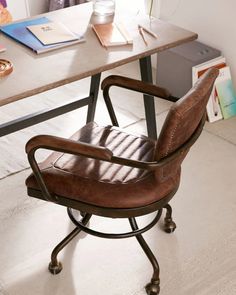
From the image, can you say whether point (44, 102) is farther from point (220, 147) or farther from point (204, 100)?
point (204, 100)

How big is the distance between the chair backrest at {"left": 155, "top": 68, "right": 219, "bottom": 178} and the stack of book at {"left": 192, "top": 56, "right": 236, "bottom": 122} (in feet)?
4.82

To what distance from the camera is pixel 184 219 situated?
2455mm

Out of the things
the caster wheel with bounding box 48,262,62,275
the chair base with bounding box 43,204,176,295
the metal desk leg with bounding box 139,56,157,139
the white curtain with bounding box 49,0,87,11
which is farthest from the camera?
the white curtain with bounding box 49,0,87,11

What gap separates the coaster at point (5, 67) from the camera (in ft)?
6.29

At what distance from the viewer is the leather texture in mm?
1641

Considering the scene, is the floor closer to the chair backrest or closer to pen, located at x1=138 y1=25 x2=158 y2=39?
the chair backrest

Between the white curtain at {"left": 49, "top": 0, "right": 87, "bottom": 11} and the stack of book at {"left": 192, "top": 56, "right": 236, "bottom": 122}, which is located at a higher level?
the white curtain at {"left": 49, "top": 0, "right": 87, "bottom": 11}

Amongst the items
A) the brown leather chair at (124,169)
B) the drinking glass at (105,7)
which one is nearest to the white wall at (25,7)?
the drinking glass at (105,7)

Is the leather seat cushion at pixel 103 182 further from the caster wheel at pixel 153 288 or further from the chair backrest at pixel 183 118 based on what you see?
the caster wheel at pixel 153 288

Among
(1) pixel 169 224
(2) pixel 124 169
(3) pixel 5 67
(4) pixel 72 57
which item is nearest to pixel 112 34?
(4) pixel 72 57

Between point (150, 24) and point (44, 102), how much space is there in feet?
4.02

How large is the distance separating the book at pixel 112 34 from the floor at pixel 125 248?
2.78 ft

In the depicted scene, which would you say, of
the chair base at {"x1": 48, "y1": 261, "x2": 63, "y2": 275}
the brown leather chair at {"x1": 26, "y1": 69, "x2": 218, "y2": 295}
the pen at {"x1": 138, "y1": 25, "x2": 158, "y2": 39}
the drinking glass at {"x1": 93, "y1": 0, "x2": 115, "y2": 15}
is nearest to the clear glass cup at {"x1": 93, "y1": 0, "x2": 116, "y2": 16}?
the drinking glass at {"x1": 93, "y1": 0, "x2": 115, "y2": 15}

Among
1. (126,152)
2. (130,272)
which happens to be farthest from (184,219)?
(126,152)
